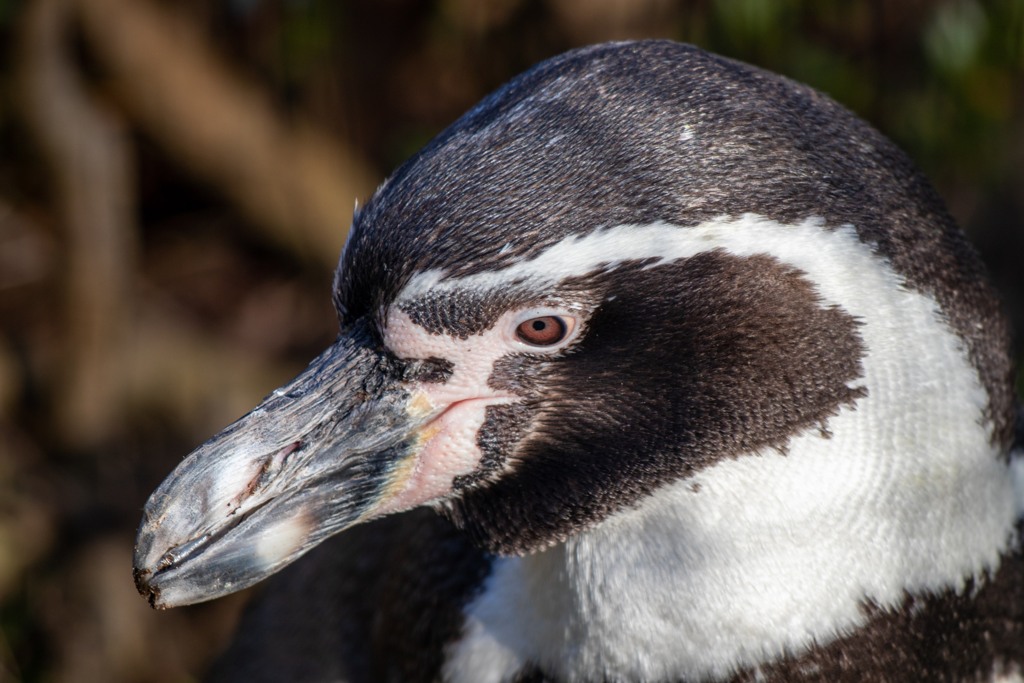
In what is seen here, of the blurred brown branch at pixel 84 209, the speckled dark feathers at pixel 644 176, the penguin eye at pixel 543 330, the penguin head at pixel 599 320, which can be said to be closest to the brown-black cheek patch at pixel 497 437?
the penguin head at pixel 599 320

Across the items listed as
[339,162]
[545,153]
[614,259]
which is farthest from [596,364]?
[339,162]

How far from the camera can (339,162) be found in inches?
193

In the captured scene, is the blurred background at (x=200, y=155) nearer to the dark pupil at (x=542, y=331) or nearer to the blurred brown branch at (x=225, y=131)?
the blurred brown branch at (x=225, y=131)

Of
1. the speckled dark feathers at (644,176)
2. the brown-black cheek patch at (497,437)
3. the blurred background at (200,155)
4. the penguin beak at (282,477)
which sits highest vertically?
the speckled dark feathers at (644,176)

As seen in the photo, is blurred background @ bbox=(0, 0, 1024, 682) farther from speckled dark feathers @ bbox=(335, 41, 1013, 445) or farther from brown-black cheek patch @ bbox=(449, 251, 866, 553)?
brown-black cheek patch @ bbox=(449, 251, 866, 553)

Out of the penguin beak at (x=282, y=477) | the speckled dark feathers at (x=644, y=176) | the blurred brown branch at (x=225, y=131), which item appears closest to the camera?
the speckled dark feathers at (x=644, y=176)

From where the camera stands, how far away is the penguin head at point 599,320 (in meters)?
1.77

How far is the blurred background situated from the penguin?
8.19ft

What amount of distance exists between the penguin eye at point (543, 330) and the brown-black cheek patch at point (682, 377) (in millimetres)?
32

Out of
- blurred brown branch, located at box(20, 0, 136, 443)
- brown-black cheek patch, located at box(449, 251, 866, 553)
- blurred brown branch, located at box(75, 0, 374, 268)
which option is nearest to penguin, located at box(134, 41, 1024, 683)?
brown-black cheek patch, located at box(449, 251, 866, 553)

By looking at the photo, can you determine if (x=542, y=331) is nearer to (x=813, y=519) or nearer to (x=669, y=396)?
(x=669, y=396)

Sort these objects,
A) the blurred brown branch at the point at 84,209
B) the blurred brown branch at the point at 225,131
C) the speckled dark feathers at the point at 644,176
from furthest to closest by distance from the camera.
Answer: the blurred brown branch at the point at 225,131 < the blurred brown branch at the point at 84,209 < the speckled dark feathers at the point at 644,176

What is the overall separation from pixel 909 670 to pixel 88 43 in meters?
3.18

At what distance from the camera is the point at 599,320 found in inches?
72.1
